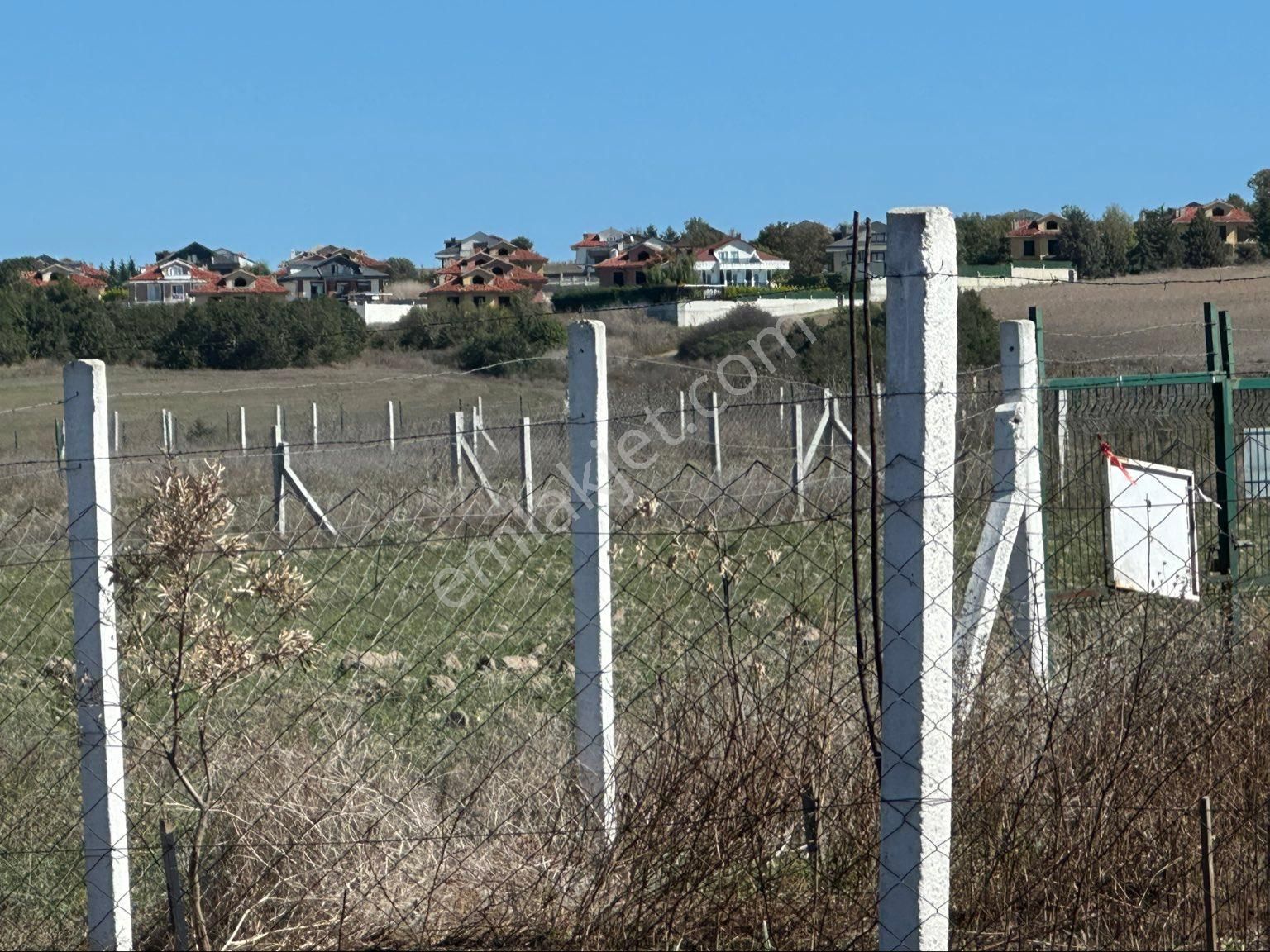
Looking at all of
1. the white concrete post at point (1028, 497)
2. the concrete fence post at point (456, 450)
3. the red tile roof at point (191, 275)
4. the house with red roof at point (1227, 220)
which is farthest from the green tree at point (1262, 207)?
the red tile roof at point (191, 275)

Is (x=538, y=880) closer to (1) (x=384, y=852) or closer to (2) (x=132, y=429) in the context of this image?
(1) (x=384, y=852)

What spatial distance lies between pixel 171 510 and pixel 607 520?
41.3 inches

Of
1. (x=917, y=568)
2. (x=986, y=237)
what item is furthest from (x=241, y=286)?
(x=917, y=568)

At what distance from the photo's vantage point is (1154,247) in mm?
32625

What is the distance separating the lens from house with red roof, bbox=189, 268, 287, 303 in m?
44.8

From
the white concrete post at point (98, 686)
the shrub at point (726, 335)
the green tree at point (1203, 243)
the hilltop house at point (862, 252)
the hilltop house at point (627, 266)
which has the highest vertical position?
the hilltop house at point (627, 266)

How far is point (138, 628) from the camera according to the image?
349 centimetres

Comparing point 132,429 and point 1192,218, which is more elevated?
point 1192,218

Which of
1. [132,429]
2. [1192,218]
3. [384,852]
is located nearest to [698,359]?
[132,429]

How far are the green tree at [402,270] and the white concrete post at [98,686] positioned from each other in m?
52.8

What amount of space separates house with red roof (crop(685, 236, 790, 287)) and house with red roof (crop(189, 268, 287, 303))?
18.7m

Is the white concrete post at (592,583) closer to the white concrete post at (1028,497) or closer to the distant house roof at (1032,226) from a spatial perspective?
the white concrete post at (1028,497)

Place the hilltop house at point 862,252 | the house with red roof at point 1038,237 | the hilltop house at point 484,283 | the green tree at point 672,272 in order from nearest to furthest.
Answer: the hilltop house at point 862,252 < the green tree at point 672,272 < the house with red roof at point 1038,237 < the hilltop house at point 484,283

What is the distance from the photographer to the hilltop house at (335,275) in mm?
53000
